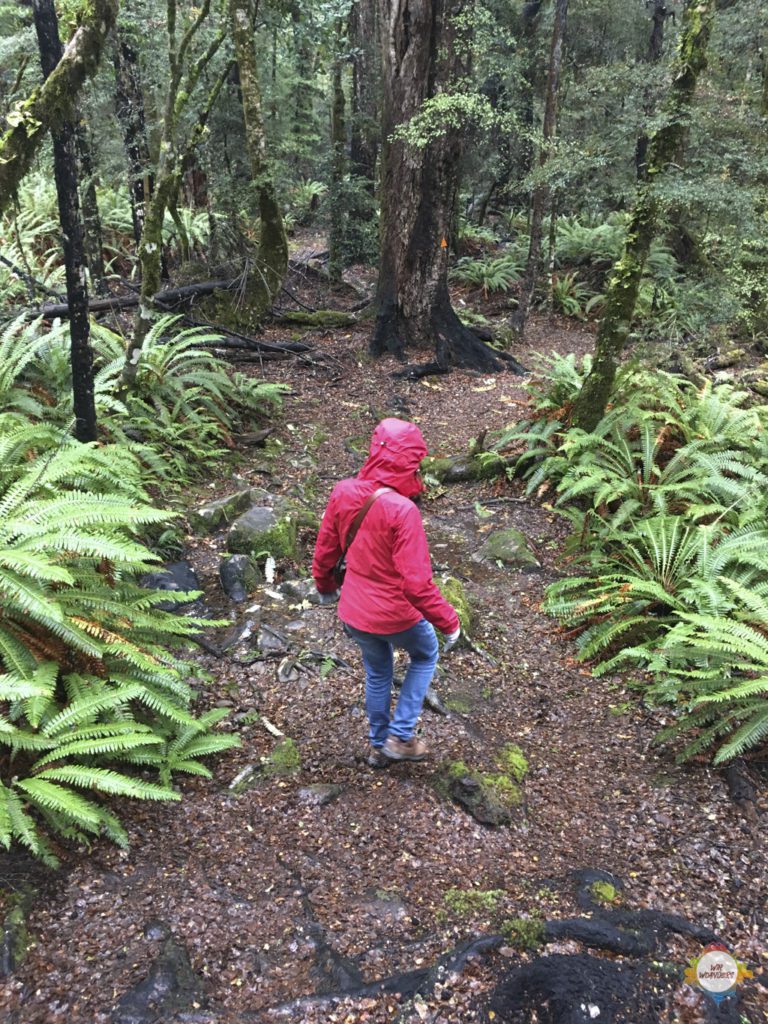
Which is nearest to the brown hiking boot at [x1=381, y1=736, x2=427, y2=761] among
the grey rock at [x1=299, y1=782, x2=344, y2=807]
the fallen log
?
the grey rock at [x1=299, y1=782, x2=344, y2=807]

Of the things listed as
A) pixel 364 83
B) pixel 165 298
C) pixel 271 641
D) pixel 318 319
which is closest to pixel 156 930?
pixel 271 641

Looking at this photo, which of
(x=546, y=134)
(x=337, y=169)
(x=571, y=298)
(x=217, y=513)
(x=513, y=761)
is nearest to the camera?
(x=513, y=761)

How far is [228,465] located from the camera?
26.4 ft

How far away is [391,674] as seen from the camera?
3945 mm

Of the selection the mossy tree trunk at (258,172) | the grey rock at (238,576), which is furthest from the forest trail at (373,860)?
the mossy tree trunk at (258,172)

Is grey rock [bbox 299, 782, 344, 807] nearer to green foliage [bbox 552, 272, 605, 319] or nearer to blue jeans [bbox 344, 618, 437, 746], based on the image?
blue jeans [bbox 344, 618, 437, 746]

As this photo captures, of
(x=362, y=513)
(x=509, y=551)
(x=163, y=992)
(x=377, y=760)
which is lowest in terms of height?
(x=509, y=551)

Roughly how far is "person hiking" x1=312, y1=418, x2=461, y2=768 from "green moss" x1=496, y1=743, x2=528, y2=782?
0.78 meters

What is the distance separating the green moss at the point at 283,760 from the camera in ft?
13.2

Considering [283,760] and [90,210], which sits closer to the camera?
[283,760]

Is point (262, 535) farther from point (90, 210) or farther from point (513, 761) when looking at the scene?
point (90, 210)

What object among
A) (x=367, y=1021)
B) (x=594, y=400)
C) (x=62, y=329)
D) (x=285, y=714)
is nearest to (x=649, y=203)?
(x=594, y=400)

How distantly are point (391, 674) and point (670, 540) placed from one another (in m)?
3.30

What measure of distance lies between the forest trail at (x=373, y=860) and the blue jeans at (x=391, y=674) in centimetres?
32
